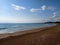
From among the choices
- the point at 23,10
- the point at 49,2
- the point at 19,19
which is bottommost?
the point at 19,19

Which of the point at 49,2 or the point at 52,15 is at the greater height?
the point at 49,2

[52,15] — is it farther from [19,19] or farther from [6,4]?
[6,4]

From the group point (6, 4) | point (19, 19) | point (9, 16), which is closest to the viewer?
point (6, 4)

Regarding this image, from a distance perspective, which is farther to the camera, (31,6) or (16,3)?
(31,6)

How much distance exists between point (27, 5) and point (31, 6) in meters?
0.30

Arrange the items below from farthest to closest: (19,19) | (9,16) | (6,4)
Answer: (19,19) → (9,16) → (6,4)

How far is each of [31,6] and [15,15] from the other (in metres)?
1.29

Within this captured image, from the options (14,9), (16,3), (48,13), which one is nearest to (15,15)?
(14,9)

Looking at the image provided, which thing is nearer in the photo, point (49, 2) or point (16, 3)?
point (16, 3)

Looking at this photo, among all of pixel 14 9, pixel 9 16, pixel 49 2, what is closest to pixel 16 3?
pixel 14 9

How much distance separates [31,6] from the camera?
771cm

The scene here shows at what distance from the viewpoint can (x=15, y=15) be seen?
7672 millimetres

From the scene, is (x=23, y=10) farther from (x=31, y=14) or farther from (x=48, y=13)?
(x=48, y=13)

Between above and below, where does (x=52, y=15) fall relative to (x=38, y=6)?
below
